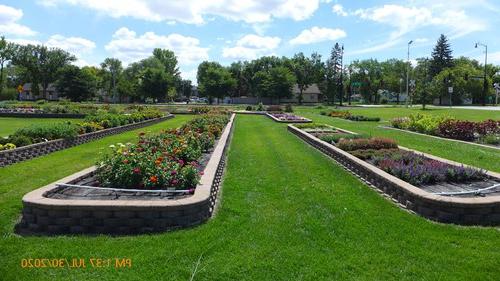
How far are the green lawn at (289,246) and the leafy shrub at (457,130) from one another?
11.0 metres

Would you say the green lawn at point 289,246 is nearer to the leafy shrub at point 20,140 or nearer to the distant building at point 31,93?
the leafy shrub at point 20,140

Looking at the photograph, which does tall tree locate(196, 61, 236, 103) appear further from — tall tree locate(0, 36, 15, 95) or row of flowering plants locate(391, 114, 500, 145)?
row of flowering plants locate(391, 114, 500, 145)

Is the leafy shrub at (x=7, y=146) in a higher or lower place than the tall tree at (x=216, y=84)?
lower

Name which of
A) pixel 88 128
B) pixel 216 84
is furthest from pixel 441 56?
pixel 88 128

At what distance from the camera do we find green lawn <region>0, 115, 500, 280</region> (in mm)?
4438

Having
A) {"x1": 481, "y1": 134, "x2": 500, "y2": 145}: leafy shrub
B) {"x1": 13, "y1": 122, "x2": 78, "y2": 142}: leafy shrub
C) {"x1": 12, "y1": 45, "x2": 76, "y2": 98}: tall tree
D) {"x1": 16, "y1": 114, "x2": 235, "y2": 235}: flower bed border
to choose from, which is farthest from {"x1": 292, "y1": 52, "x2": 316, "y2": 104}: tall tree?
{"x1": 16, "y1": 114, "x2": 235, "y2": 235}: flower bed border

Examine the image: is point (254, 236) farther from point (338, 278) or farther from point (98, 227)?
point (98, 227)

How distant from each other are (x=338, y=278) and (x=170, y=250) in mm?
1939

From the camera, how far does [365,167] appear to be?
912 cm

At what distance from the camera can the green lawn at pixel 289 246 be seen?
444 centimetres

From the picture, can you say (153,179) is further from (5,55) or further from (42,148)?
(5,55)

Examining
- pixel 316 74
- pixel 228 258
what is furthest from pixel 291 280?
pixel 316 74

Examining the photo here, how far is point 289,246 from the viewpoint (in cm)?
516

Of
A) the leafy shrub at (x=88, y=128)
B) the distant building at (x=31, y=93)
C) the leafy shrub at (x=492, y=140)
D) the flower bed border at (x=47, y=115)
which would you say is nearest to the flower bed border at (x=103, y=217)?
the leafy shrub at (x=88, y=128)
